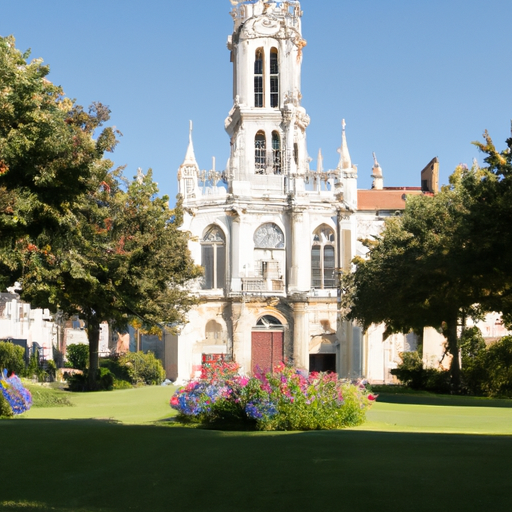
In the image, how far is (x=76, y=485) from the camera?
11.3 meters

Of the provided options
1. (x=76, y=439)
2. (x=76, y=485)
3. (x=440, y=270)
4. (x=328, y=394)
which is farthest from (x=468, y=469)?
(x=440, y=270)

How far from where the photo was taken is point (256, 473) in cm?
1152

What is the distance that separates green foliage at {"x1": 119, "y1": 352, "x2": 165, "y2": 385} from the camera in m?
55.0

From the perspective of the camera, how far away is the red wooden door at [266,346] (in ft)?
202

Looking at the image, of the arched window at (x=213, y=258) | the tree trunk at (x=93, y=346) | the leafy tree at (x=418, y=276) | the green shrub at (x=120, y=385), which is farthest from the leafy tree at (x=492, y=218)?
the arched window at (x=213, y=258)

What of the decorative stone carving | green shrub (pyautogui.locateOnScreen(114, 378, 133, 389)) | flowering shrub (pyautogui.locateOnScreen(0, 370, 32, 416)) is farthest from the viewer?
the decorative stone carving

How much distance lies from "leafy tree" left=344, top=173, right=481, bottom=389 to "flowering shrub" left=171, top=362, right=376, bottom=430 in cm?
1729

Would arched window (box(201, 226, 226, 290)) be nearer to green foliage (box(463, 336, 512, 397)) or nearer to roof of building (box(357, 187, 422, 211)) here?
roof of building (box(357, 187, 422, 211))

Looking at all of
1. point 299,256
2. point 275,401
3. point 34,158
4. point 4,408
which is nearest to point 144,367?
point 299,256

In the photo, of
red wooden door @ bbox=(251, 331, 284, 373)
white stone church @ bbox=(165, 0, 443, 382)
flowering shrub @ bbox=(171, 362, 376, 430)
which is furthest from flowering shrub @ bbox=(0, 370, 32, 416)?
red wooden door @ bbox=(251, 331, 284, 373)

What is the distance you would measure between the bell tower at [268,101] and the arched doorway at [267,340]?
31.9 feet

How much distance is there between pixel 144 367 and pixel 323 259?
50.9 feet

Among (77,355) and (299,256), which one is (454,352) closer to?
(299,256)

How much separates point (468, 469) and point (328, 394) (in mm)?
8943
